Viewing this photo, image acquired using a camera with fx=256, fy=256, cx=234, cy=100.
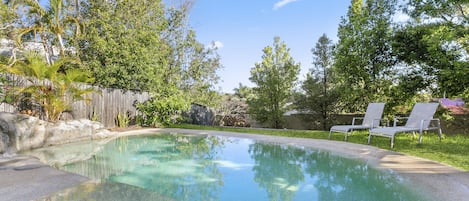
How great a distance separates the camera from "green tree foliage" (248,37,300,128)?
42.8 ft

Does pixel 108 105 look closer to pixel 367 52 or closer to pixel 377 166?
pixel 377 166

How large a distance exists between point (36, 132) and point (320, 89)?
1097cm

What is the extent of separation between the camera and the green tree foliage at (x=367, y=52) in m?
9.91

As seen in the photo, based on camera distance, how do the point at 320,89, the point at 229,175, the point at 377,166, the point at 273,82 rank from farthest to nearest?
the point at 273,82 < the point at 320,89 < the point at 377,166 < the point at 229,175

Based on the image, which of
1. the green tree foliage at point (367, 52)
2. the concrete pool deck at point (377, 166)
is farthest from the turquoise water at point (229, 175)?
the green tree foliage at point (367, 52)

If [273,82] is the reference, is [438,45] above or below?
above

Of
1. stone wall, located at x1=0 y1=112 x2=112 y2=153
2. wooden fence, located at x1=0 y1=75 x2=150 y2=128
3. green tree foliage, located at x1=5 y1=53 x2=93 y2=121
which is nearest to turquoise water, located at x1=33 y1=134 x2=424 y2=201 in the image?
stone wall, located at x1=0 y1=112 x2=112 y2=153

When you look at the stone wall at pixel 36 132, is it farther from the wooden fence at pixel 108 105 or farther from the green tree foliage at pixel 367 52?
the green tree foliage at pixel 367 52

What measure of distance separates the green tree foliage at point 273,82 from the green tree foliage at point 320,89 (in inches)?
29.9

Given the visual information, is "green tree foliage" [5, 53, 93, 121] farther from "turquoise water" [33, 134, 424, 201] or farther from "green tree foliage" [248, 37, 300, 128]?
"green tree foliage" [248, 37, 300, 128]

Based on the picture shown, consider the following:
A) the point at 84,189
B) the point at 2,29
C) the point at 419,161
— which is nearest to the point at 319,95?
the point at 419,161

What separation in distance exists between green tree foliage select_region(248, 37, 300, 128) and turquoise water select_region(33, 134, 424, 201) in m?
6.68

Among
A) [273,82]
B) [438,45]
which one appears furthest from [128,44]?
[438,45]

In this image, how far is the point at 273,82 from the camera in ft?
42.8
